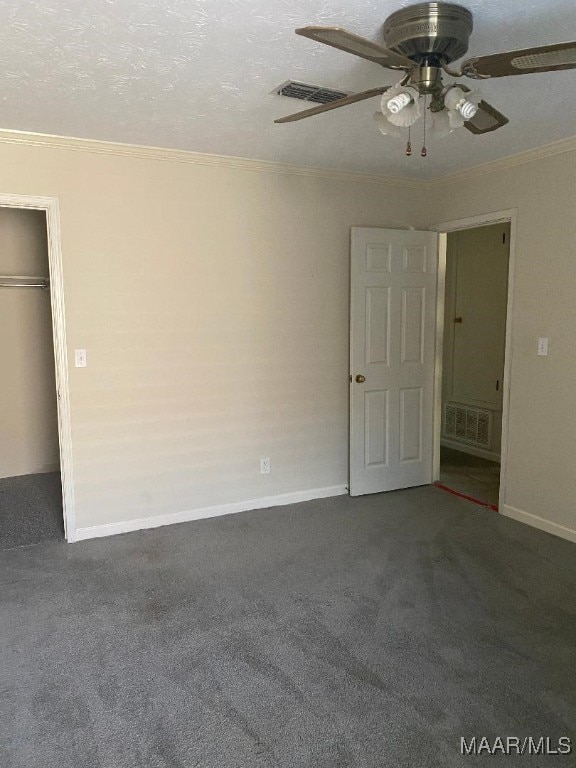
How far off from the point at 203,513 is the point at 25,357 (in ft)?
7.77

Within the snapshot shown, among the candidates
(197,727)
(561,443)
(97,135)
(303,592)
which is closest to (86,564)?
(303,592)

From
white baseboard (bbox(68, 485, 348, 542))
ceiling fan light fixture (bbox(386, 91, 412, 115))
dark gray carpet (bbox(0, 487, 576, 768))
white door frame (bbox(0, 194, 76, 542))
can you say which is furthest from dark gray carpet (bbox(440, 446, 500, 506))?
ceiling fan light fixture (bbox(386, 91, 412, 115))

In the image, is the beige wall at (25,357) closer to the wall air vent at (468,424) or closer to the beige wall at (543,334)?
the beige wall at (543,334)

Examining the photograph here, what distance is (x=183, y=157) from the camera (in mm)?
3615

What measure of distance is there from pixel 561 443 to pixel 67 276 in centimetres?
325

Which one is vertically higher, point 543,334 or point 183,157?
point 183,157

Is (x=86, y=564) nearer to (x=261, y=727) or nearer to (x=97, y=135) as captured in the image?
(x=261, y=727)

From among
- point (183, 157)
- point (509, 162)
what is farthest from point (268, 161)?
point (509, 162)

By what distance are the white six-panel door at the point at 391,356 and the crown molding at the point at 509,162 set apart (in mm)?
420

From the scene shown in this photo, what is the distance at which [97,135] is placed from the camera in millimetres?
3262

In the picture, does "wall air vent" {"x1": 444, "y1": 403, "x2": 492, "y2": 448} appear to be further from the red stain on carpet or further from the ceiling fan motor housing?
the ceiling fan motor housing

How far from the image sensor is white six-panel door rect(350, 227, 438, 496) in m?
4.25

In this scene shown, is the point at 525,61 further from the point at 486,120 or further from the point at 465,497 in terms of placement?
the point at 465,497

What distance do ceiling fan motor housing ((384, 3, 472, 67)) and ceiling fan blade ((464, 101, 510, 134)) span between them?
0.72ft
